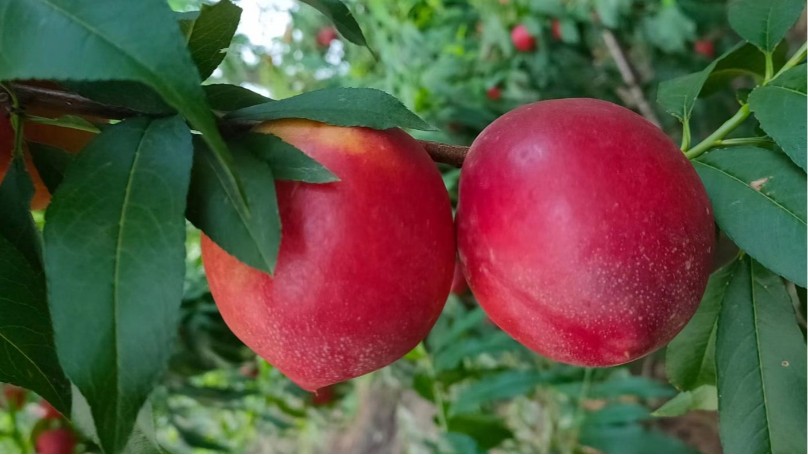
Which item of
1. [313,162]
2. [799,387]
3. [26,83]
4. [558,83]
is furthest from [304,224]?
[558,83]

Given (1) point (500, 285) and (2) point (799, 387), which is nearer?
(1) point (500, 285)

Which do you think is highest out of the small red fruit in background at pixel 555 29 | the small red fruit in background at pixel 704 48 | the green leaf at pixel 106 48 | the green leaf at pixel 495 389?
the green leaf at pixel 106 48

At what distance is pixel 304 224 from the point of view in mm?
336

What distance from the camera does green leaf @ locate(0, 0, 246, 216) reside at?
0.26 meters

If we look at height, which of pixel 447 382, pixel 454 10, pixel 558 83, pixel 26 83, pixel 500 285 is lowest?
pixel 447 382

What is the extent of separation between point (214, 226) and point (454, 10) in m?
1.45

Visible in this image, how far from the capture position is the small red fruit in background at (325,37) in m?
1.97

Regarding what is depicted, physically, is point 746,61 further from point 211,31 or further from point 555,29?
point 555,29

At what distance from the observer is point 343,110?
364 mm

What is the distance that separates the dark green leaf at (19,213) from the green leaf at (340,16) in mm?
196

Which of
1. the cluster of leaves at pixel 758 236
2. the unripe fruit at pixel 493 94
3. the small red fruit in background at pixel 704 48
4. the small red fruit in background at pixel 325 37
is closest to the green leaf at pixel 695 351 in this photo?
the cluster of leaves at pixel 758 236

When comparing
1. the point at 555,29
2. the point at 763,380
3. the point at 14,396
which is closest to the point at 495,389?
the point at 763,380

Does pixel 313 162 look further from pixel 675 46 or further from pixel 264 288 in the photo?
pixel 675 46

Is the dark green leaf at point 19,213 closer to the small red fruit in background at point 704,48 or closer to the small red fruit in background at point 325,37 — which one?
the small red fruit in background at point 325,37
